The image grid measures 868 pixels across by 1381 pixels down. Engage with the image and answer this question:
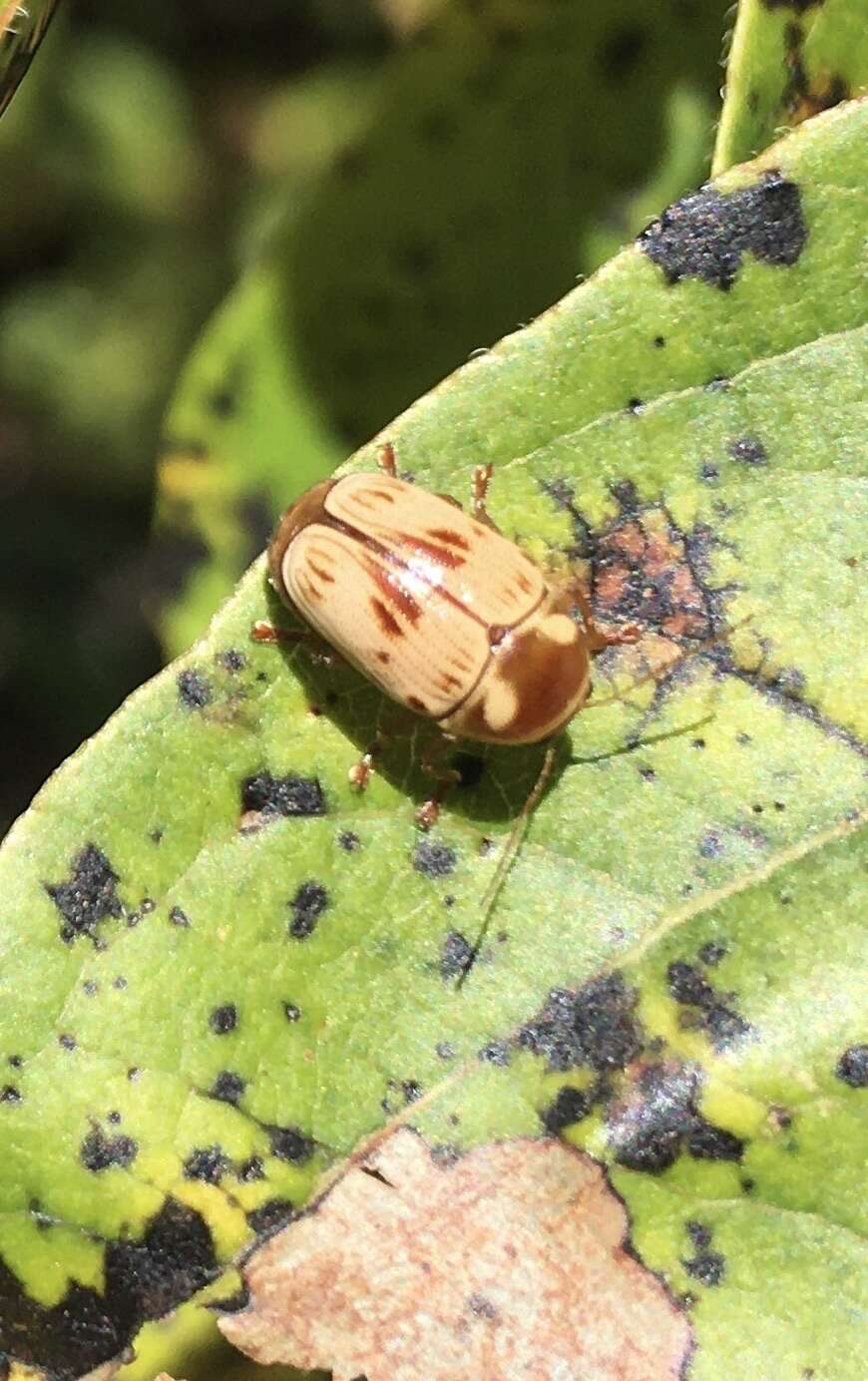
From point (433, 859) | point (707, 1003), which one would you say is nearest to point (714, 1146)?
point (707, 1003)

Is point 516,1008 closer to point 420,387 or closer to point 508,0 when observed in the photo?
point 420,387

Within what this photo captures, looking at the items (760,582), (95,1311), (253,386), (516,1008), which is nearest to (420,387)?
(253,386)

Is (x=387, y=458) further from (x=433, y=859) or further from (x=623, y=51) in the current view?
(x=623, y=51)

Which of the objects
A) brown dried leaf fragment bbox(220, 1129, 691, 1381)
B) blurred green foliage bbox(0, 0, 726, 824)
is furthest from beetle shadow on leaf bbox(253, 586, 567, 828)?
blurred green foliage bbox(0, 0, 726, 824)

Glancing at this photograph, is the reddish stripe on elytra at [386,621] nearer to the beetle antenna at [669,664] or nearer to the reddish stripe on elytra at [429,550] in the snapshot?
the reddish stripe on elytra at [429,550]

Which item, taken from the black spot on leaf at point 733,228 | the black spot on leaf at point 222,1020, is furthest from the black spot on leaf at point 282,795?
the black spot on leaf at point 733,228

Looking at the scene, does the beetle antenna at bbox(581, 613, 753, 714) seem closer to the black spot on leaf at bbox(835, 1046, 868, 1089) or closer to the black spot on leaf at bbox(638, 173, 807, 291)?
the black spot on leaf at bbox(638, 173, 807, 291)
